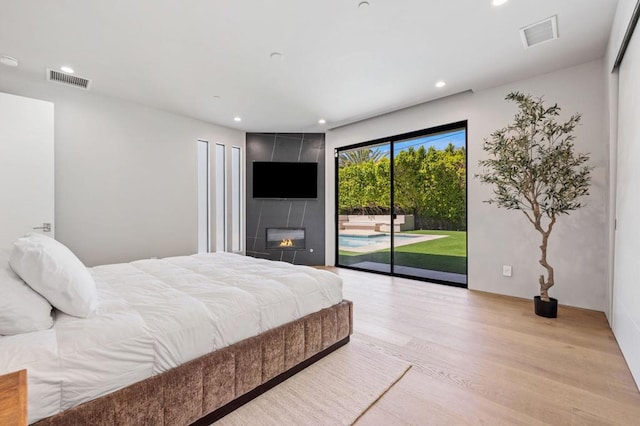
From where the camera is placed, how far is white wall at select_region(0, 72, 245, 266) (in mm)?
3746

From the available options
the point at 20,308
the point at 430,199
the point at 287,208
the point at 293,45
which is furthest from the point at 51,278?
the point at 430,199

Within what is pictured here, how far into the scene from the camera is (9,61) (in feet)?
Answer: 10.2

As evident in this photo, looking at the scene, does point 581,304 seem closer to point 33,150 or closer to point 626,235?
point 626,235

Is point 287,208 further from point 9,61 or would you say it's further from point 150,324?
point 150,324

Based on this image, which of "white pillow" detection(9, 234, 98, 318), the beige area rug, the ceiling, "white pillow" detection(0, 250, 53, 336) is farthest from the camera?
the ceiling

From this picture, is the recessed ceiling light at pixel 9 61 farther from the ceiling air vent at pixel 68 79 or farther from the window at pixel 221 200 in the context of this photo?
the window at pixel 221 200

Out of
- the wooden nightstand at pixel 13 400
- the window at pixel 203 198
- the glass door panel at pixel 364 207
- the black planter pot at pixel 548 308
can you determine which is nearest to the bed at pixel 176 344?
the wooden nightstand at pixel 13 400

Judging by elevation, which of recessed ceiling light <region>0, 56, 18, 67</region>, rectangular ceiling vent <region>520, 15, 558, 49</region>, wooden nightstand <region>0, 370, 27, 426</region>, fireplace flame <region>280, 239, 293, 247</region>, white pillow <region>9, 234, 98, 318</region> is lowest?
fireplace flame <region>280, 239, 293, 247</region>

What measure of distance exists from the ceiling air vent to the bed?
2595mm

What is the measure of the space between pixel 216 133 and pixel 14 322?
186 inches

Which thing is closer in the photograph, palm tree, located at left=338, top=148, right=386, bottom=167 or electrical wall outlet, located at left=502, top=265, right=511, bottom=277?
electrical wall outlet, located at left=502, top=265, right=511, bottom=277

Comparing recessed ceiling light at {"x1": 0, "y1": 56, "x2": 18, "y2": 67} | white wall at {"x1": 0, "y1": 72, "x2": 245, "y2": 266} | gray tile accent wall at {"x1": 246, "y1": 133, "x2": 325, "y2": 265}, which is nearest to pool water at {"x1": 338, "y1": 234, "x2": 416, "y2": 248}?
gray tile accent wall at {"x1": 246, "y1": 133, "x2": 325, "y2": 265}

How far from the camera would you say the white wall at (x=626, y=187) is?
78.0 inches

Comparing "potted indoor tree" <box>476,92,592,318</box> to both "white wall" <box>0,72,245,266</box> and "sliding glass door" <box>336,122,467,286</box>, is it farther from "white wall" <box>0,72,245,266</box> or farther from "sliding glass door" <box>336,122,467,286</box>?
"white wall" <box>0,72,245,266</box>
